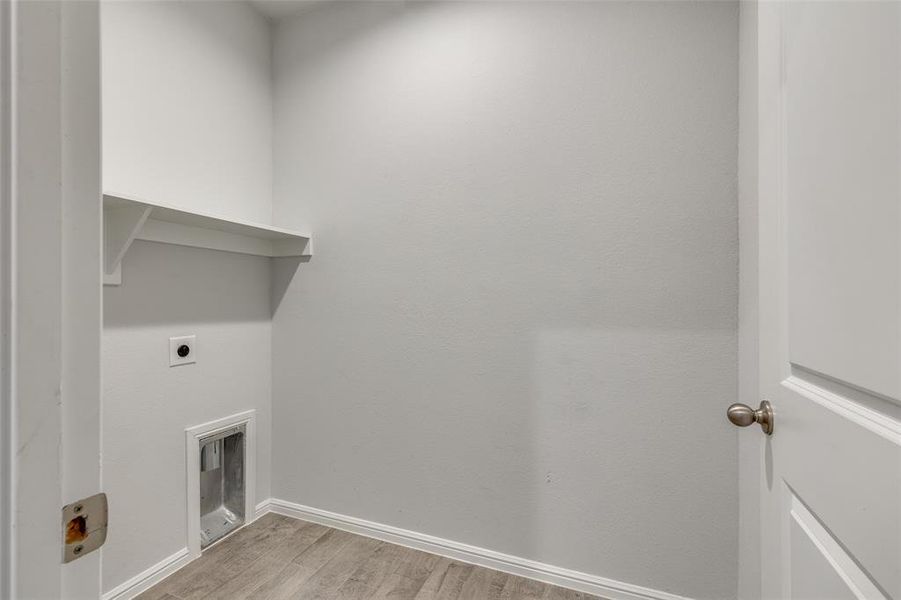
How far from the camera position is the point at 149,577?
5.07ft

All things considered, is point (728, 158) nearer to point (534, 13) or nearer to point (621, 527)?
point (534, 13)

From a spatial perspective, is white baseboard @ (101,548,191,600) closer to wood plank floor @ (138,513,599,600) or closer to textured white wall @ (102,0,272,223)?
wood plank floor @ (138,513,599,600)

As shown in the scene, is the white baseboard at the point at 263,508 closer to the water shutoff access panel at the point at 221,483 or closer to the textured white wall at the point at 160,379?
the water shutoff access panel at the point at 221,483

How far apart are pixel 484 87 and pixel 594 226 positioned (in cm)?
73

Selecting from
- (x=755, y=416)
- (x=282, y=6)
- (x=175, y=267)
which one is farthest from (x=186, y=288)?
(x=755, y=416)

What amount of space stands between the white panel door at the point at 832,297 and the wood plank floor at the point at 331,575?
3.55 ft

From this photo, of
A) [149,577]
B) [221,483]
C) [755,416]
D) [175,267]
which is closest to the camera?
[755,416]

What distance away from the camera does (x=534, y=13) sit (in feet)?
5.29

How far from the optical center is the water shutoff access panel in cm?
184

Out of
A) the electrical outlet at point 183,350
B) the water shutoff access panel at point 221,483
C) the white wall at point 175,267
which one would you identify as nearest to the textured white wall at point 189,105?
the white wall at point 175,267

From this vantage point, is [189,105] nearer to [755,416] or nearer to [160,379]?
[160,379]
